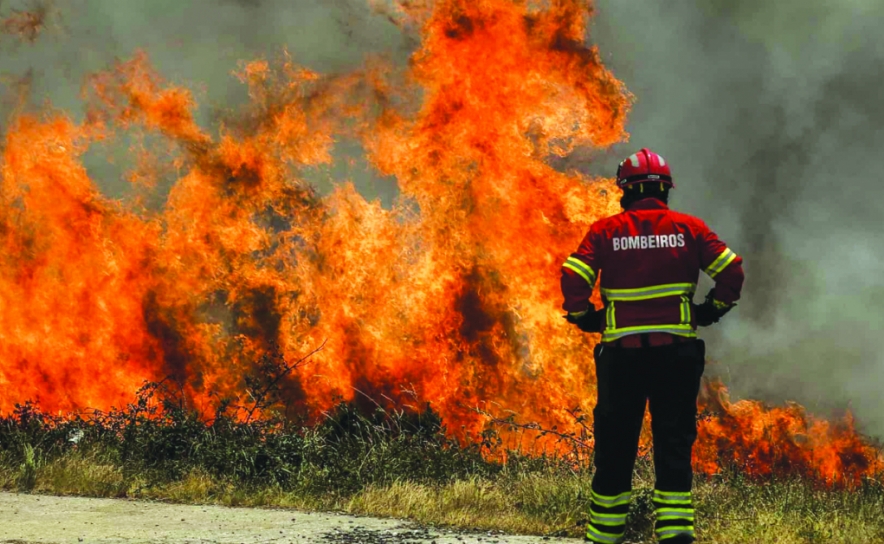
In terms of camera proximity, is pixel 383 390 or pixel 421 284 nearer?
pixel 421 284

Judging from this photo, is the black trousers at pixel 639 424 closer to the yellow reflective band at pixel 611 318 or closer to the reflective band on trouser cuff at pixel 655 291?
the yellow reflective band at pixel 611 318

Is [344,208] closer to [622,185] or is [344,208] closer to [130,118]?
[130,118]

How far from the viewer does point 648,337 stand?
4.93 m

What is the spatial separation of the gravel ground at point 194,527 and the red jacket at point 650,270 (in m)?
1.93

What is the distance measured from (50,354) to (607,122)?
7.48m

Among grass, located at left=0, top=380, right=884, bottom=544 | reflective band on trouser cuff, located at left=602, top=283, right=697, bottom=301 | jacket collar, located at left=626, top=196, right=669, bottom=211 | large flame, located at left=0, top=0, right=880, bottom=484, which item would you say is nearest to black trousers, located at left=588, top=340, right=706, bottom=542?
reflective band on trouser cuff, located at left=602, top=283, right=697, bottom=301

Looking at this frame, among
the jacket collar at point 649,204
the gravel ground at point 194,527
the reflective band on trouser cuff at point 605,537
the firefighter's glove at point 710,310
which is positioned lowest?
the gravel ground at point 194,527

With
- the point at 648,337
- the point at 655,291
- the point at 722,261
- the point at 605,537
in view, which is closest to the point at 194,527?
the point at 605,537

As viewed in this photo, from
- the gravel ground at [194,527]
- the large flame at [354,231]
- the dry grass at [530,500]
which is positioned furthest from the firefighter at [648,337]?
the large flame at [354,231]

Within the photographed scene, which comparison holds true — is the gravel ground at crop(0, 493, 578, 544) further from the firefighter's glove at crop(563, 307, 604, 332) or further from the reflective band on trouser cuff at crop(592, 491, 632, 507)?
the firefighter's glove at crop(563, 307, 604, 332)

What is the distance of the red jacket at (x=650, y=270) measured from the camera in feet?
16.3

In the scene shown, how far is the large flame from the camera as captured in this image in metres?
12.0

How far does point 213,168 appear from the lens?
42.7ft

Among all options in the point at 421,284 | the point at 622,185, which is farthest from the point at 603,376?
the point at 421,284
